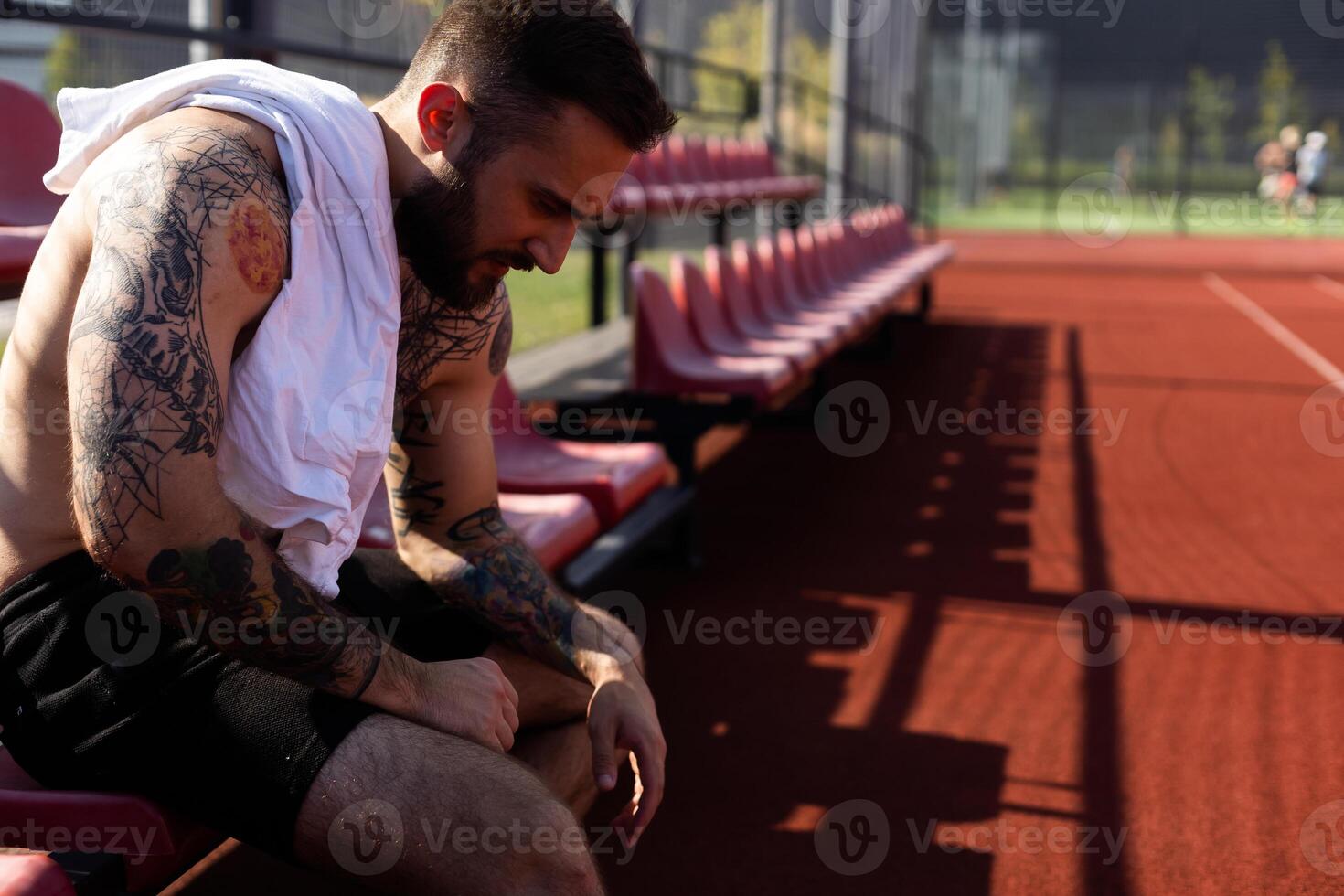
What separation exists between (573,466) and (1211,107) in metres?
24.5

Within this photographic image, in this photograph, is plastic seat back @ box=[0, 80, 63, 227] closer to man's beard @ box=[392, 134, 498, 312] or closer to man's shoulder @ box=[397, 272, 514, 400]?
man's shoulder @ box=[397, 272, 514, 400]

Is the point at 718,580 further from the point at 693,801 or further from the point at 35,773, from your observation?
the point at 35,773

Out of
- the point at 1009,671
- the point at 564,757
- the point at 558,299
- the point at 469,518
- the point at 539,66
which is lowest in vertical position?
the point at 1009,671

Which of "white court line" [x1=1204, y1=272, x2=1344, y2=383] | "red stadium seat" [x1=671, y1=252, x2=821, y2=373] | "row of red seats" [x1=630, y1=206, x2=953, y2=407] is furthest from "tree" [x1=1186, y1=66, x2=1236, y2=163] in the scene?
"red stadium seat" [x1=671, y1=252, x2=821, y2=373]

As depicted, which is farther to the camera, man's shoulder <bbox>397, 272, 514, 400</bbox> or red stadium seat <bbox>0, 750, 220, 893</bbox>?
man's shoulder <bbox>397, 272, 514, 400</bbox>

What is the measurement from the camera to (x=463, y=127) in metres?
1.71

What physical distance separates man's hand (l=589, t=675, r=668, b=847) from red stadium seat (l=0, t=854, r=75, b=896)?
708mm

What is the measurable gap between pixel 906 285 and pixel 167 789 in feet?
25.5

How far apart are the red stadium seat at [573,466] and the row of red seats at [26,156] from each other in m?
1.15

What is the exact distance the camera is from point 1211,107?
2491 cm

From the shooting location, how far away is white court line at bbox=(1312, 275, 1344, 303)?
13891 mm

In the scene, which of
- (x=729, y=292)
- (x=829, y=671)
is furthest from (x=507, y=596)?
(x=729, y=292)

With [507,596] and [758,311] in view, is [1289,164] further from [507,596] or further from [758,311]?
[507,596]

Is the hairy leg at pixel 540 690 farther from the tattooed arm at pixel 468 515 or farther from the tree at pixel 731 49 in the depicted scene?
the tree at pixel 731 49
